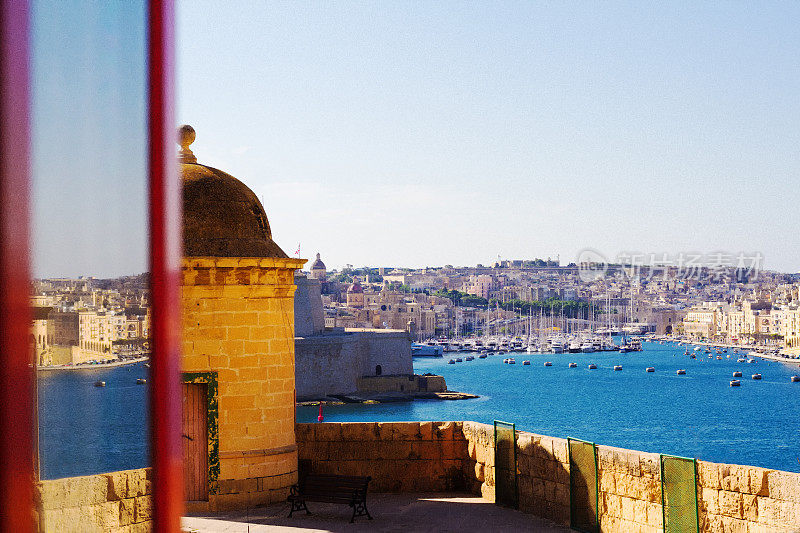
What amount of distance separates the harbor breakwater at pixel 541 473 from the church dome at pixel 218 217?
1.83 metres

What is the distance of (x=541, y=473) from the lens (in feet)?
25.0

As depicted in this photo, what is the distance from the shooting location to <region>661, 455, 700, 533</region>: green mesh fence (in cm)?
627

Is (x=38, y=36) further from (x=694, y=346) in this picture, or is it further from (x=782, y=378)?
(x=694, y=346)

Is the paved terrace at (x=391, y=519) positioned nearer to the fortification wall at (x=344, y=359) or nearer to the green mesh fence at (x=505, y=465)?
the green mesh fence at (x=505, y=465)

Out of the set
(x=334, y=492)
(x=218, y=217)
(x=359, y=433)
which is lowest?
(x=334, y=492)

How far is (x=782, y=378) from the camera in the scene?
8231 centimetres

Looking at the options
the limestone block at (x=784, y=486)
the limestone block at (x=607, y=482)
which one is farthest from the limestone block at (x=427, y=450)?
the limestone block at (x=784, y=486)

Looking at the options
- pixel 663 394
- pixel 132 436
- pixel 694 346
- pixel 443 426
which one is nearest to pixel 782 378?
pixel 663 394

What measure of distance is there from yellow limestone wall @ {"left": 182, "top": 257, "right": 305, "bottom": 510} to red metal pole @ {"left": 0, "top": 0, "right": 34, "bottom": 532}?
590cm

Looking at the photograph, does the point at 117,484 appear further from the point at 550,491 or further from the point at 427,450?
the point at 427,450

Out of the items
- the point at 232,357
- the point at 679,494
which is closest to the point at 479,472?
the point at 679,494

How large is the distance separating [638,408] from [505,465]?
55.1 m

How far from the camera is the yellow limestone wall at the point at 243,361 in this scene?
25.0 ft

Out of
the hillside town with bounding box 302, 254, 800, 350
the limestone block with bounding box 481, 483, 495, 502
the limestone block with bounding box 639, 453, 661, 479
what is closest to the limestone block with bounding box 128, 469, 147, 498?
the limestone block with bounding box 639, 453, 661, 479
